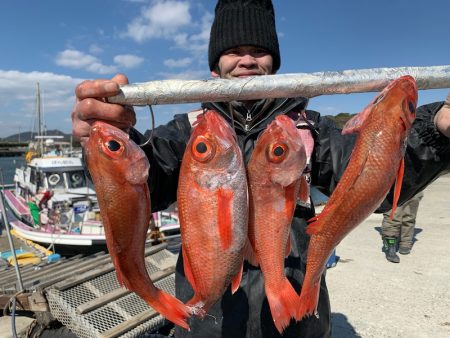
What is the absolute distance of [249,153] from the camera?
248cm

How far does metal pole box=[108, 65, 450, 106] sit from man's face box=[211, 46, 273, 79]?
2.32 ft

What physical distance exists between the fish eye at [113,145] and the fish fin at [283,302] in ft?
3.48

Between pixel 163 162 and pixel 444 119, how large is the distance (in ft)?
5.35

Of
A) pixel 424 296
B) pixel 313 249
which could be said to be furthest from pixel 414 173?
pixel 424 296

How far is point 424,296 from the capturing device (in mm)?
5902

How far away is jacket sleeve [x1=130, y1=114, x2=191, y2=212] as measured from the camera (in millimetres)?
2271

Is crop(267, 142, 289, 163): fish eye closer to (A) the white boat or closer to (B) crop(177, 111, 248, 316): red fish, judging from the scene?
(B) crop(177, 111, 248, 316): red fish

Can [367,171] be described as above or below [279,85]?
below

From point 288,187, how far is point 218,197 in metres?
0.37

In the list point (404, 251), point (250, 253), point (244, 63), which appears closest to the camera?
point (250, 253)

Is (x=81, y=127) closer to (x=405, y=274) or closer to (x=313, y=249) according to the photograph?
(x=313, y=249)

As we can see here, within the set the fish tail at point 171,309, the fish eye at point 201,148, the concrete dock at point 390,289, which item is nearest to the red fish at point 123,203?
the fish tail at point 171,309

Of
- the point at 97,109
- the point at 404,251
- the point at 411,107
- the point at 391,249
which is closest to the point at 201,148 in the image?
the point at 97,109

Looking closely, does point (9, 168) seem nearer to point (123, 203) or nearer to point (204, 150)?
point (123, 203)
